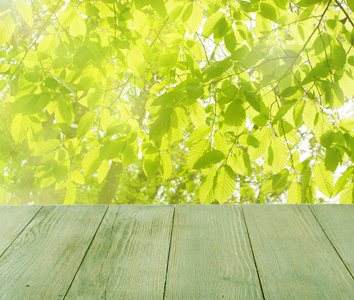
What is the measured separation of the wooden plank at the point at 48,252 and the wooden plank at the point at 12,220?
0.09ft

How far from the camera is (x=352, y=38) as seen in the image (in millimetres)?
1861

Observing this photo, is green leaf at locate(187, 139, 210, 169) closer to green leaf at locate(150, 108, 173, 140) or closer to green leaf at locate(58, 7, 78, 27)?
green leaf at locate(150, 108, 173, 140)

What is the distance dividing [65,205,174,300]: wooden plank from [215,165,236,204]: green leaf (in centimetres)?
45

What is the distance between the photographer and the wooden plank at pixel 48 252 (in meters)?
1.06

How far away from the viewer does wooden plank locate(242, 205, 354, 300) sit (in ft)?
3.33

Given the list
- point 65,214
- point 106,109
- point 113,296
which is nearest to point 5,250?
point 65,214

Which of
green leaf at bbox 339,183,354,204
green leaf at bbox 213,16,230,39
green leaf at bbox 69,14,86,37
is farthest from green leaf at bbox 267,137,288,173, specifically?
green leaf at bbox 69,14,86,37

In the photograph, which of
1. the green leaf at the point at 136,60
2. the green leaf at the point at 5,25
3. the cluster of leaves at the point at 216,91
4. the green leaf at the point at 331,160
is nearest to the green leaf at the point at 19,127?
the cluster of leaves at the point at 216,91

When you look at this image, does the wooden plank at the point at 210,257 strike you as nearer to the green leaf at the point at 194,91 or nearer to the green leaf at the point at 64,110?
the green leaf at the point at 194,91

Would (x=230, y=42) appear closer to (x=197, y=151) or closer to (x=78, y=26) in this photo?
(x=197, y=151)

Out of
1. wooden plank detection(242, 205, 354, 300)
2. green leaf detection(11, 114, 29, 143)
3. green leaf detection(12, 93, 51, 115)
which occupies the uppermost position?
green leaf detection(12, 93, 51, 115)

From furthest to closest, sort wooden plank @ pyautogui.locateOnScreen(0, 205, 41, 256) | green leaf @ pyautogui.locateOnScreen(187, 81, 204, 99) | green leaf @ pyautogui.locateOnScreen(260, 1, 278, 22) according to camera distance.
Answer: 1. green leaf @ pyautogui.locateOnScreen(260, 1, 278, 22)
2. green leaf @ pyautogui.locateOnScreen(187, 81, 204, 99)
3. wooden plank @ pyautogui.locateOnScreen(0, 205, 41, 256)

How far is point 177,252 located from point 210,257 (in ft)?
0.37

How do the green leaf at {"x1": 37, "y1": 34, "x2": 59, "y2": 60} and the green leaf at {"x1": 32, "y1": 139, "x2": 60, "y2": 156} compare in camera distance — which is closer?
the green leaf at {"x1": 37, "y1": 34, "x2": 59, "y2": 60}
